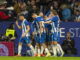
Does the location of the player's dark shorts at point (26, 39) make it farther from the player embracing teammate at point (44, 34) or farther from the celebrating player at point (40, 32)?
the celebrating player at point (40, 32)

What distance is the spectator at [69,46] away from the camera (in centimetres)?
1698

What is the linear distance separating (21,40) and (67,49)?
7.29ft

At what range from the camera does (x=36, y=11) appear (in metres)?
18.9

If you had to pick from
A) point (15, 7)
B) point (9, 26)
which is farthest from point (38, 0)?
point (9, 26)

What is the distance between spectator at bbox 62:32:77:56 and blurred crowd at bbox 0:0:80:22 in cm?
130

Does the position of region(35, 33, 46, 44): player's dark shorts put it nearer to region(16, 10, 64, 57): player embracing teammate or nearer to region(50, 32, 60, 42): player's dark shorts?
region(16, 10, 64, 57): player embracing teammate

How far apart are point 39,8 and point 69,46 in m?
3.69

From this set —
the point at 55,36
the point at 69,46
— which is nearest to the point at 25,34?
the point at 55,36

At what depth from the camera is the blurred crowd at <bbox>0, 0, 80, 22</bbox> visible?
61.4 ft

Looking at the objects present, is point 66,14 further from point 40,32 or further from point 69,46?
point 40,32

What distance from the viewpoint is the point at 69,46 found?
16953 mm

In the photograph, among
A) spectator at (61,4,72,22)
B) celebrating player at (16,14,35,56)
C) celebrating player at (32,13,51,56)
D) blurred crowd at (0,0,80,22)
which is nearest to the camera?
celebrating player at (32,13,51,56)

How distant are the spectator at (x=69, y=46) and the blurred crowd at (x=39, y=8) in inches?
51.2

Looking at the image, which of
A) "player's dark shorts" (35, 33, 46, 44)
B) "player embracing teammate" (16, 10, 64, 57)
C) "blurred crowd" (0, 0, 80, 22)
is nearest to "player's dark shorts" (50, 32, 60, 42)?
"player embracing teammate" (16, 10, 64, 57)
